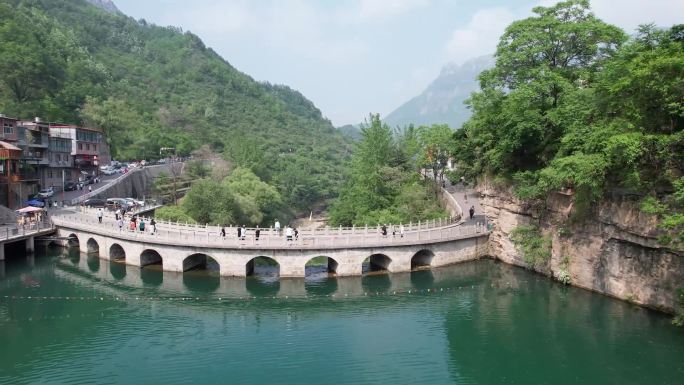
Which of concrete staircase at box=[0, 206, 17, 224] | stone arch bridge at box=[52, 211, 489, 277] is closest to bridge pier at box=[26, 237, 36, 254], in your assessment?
concrete staircase at box=[0, 206, 17, 224]

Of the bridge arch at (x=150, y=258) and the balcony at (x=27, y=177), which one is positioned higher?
the balcony at (x=27, y=177)

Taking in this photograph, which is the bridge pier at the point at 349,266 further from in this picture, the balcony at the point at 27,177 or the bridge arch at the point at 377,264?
the balcony at the point at 27,177

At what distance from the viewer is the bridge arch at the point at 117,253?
4781 cm

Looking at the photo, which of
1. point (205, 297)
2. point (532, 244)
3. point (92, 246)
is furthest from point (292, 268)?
point (92, 246)

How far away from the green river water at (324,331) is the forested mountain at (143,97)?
4374 cm

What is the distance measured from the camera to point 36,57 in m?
85.9

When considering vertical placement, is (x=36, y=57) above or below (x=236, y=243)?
above

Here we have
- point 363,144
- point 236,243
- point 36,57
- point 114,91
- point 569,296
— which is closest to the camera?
point 569,296

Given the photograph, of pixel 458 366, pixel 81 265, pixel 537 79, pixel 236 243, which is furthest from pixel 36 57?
pixel 458 366

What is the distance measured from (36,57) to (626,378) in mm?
93764

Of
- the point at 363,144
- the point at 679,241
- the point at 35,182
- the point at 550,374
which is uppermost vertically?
the point at 363,144

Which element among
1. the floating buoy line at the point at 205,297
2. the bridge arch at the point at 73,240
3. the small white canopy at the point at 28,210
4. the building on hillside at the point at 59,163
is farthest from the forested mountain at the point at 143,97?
the floating buoy line at the point at 205,297

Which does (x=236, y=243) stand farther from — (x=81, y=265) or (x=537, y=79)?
(x=537, y=79)

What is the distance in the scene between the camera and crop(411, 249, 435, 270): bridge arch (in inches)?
1813
